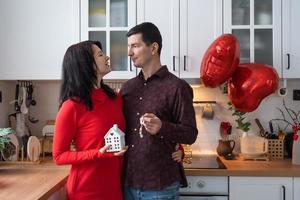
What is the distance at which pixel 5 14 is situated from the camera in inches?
91.2

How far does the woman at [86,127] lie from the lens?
4.69 feet

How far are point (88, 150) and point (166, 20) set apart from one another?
1.11 m

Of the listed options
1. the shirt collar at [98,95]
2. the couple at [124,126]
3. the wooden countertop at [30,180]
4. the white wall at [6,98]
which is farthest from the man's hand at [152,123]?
the white wall at [6,98]

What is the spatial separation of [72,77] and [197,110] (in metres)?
1.29

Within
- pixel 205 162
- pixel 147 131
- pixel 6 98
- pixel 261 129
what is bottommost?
pixel 205 162

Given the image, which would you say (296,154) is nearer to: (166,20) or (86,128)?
(166,20)

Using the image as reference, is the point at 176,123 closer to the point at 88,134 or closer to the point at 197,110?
the point at 88,134

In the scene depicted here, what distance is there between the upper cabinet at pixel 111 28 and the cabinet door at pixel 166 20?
0.13 meters

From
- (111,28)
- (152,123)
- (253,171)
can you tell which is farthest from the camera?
(111,28)

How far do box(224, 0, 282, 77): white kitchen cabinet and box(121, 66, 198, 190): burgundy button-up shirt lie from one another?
2.82ft

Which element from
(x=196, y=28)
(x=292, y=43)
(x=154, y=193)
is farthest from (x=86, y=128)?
(x=292, y=43)

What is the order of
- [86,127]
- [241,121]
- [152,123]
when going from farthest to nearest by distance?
[241,121] < [86,127] < [152,123]

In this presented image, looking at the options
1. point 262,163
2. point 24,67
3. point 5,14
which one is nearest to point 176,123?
point 262,163

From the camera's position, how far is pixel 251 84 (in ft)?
6.79
